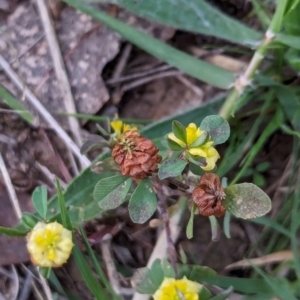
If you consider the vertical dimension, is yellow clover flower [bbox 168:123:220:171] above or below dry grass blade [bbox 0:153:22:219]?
above

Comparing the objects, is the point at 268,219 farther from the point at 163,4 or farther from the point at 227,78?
the point at 163,4

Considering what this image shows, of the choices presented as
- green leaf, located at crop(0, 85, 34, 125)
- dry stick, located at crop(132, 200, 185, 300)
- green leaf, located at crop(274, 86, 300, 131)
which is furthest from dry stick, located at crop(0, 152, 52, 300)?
green leaf, located at crop(274, 86, 300, 131)

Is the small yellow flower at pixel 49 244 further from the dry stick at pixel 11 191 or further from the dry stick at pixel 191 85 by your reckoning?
the dry stick at pixel 191 85

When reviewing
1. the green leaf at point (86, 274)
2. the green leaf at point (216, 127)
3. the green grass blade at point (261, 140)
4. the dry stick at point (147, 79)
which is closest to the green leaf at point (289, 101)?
the green grass blade at point (261, 140)

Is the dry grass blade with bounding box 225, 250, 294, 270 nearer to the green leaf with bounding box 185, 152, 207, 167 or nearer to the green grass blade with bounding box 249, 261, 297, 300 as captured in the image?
the green grass blade with bounding box 249, 261, 297, 300

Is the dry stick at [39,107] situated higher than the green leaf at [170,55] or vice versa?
the green leaf at [170,55]

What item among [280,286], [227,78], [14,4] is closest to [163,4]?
[227,78]
